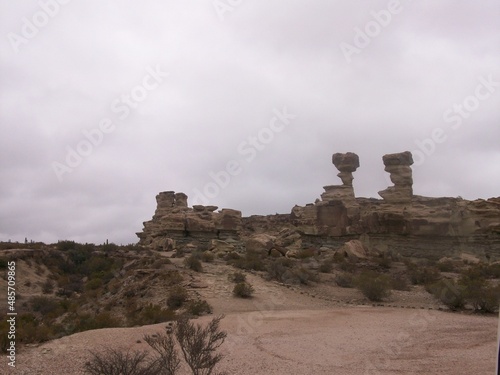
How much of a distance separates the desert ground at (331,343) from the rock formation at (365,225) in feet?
44.1

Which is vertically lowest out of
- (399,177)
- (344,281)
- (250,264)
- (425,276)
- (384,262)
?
(344,281)

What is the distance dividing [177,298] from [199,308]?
1.64 m

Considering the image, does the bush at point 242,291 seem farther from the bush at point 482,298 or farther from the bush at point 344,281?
the bush at point 482,298

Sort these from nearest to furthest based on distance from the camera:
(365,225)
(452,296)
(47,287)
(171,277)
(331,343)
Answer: (331,343) < (452,296) < (171,277) < (47,287) < (365,225)

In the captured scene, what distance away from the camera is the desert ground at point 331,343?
7770 mm

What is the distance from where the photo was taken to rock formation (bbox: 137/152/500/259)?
1077 inches

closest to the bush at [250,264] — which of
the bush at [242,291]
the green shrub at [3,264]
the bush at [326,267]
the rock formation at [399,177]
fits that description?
the bush at [326,267]

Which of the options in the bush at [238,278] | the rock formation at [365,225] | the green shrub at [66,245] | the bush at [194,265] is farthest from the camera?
the green shrub at [66,245]

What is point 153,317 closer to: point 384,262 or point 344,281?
point 344,281

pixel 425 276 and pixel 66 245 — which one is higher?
pixel 66 245

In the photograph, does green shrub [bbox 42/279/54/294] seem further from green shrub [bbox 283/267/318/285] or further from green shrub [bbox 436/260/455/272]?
green shrub [bbox 436/260/455/272]

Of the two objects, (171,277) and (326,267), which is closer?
(171,277)

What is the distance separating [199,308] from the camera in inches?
581

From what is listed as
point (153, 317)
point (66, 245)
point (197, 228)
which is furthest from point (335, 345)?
point (66, 245)
